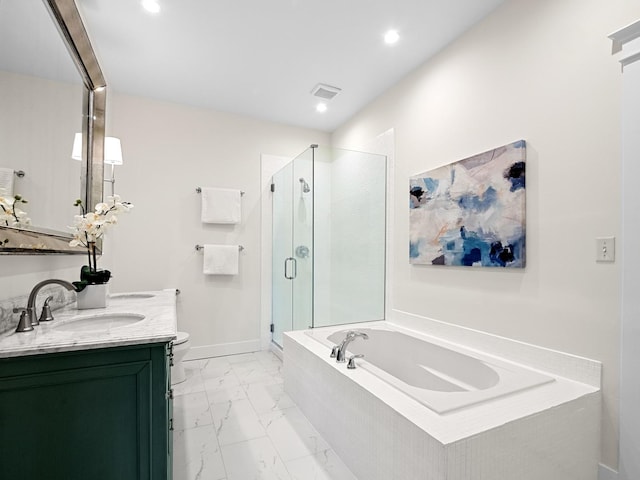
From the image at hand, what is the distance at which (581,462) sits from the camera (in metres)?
1.48

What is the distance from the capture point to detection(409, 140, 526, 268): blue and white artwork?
1924mm

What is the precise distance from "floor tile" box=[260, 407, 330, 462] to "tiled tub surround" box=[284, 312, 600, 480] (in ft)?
0.26

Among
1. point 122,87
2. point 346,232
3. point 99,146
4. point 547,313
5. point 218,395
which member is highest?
point 122,87

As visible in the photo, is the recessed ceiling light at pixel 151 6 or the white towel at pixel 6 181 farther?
the recessed ceiling light at pixel 151 6

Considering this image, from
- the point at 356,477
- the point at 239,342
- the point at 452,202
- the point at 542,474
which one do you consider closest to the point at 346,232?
the point at 452,202

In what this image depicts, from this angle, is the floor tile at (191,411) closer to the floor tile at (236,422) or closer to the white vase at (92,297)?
the floor tile at (236,422)

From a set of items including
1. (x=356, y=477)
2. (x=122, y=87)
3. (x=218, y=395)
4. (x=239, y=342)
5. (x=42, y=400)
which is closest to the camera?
(x=42, y=400)

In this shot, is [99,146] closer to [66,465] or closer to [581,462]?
[66,465]

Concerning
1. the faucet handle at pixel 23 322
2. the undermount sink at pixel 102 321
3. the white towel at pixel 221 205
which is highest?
the white towel at pixel 221 205

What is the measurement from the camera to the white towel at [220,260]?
135 inches

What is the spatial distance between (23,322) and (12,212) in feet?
1.34

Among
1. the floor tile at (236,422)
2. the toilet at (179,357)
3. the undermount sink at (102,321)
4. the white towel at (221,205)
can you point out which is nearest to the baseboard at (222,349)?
the toilet at (179,357)

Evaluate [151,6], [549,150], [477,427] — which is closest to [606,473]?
[477,427]

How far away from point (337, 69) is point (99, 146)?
1924 mm
